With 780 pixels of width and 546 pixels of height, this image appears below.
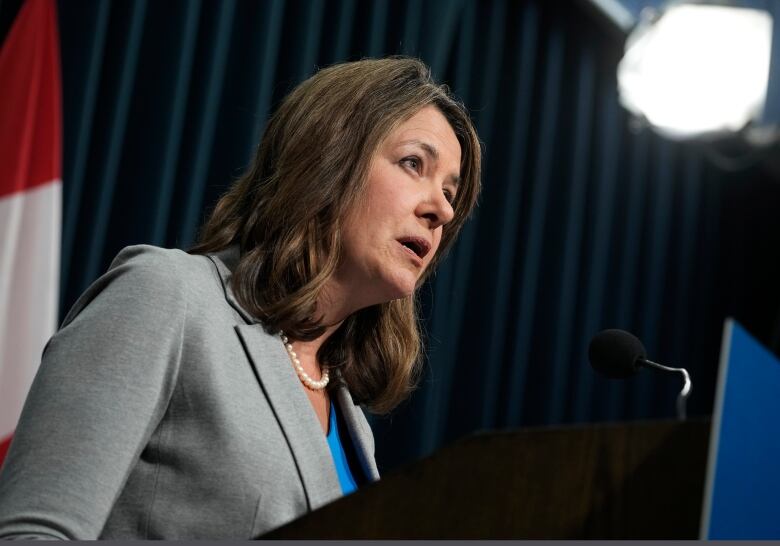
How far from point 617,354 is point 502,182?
7.81 feet

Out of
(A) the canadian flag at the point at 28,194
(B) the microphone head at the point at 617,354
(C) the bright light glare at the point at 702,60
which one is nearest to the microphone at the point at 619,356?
(B) the microphone head at the point at 617,354

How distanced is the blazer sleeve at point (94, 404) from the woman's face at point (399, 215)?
36 cm

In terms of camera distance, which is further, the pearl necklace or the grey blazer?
the pearl necklace

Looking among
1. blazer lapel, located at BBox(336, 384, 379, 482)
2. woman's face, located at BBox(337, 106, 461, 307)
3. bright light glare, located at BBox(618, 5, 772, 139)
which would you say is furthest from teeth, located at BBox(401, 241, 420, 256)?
bright light glare, located at BBox(618, 5, 772, 139)

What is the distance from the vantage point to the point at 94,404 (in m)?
0.98

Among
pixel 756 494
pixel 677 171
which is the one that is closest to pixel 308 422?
pixel 756 494

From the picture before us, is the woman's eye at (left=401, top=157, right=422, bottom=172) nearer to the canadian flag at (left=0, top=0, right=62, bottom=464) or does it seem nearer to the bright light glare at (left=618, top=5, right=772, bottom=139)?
the canadian flag at (left=0, top=0, right=62, bottom=464)

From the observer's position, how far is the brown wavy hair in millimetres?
1348

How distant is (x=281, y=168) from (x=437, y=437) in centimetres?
190

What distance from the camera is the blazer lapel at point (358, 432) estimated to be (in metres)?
1.39

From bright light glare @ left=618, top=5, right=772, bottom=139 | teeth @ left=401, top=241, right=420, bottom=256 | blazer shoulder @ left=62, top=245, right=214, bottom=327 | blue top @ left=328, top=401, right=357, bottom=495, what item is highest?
bright light glare @ left=618, top=5, right=772, bottom=139

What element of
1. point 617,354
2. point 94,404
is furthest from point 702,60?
point 94,404

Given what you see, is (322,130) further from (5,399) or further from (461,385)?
(461,385)

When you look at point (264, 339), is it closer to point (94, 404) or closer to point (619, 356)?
point (94, 404)
